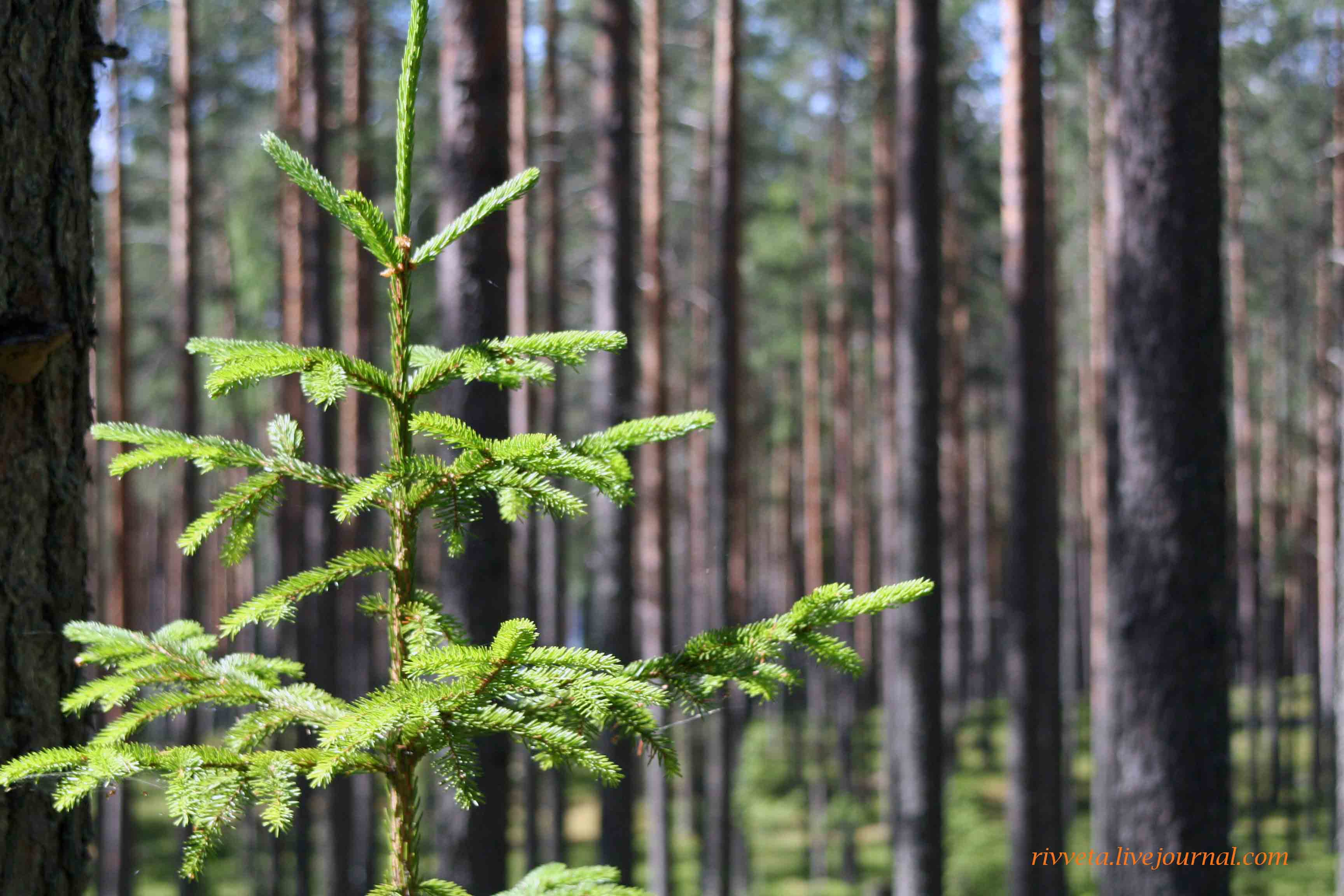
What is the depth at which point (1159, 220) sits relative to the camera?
5.32m

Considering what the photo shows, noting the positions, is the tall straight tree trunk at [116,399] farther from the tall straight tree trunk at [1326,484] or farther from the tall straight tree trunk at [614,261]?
the tall straight tree trunk at [1326,484]

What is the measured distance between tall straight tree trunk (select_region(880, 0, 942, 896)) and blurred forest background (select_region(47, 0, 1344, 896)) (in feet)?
0.19

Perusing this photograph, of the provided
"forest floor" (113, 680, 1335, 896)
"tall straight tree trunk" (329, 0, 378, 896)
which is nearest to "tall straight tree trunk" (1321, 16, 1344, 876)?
"forest floor" (113, 680, 1335, 896)

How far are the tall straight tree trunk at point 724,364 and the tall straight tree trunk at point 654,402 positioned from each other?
0.76 metres

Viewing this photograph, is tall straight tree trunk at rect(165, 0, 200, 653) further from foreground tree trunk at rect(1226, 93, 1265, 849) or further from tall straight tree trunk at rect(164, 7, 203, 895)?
foreground tree trunk at rect(1226, 93, 1265, 849)

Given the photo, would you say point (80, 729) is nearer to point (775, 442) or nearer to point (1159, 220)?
point (1159, 220)

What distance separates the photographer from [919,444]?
9219 millimetres

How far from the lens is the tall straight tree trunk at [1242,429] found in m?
25.4

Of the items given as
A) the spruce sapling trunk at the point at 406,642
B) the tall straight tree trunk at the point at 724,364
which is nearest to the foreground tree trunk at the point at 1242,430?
the tall straight tree trunk at the point at 724,364

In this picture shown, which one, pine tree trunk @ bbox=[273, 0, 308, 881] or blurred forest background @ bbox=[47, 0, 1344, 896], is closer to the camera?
blurred forest background @ bbox=[47, 0, 1344, 896]

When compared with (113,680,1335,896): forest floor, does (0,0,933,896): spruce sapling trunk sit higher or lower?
higher

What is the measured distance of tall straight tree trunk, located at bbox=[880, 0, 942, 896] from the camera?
9.02m

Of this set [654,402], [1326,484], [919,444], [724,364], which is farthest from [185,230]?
[1326,484]

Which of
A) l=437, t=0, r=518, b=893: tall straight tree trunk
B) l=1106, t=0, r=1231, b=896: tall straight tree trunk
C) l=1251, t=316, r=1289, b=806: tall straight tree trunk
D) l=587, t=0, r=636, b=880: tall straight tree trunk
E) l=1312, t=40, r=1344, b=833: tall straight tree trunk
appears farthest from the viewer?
l=1251, t=316, r=1289, b=806: tall straight tree trunk
